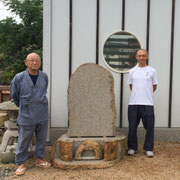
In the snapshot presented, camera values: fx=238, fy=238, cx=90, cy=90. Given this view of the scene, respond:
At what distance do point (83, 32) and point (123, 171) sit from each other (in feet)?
8.86

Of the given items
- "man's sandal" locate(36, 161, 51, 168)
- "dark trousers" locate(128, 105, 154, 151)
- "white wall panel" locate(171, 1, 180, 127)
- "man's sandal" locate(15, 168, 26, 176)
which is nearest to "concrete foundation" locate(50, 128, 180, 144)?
"white wall panel" locate(171, 1, 180, 127)

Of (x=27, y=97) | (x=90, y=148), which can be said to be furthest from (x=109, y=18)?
(x=90, y=148)

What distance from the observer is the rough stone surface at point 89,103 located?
3871 mm

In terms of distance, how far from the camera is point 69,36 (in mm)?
4660

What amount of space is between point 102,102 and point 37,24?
35.3ft

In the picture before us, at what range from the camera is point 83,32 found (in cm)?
469

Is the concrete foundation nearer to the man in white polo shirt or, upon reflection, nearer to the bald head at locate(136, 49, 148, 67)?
the man in white polo shirt

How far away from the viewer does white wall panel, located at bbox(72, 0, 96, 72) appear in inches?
183

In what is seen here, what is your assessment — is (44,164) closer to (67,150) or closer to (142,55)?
(67,150)

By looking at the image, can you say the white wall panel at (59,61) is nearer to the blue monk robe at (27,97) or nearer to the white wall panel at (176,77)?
the blue monk robe at (27,97)

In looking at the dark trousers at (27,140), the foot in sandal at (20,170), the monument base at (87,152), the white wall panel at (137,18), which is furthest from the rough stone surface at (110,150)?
the white wall panel at (137,18)

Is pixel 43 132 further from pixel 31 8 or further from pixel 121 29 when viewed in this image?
pixel 31 8

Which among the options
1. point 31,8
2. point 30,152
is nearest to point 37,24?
point 31,8

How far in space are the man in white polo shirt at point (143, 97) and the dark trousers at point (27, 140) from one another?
1514 mm
